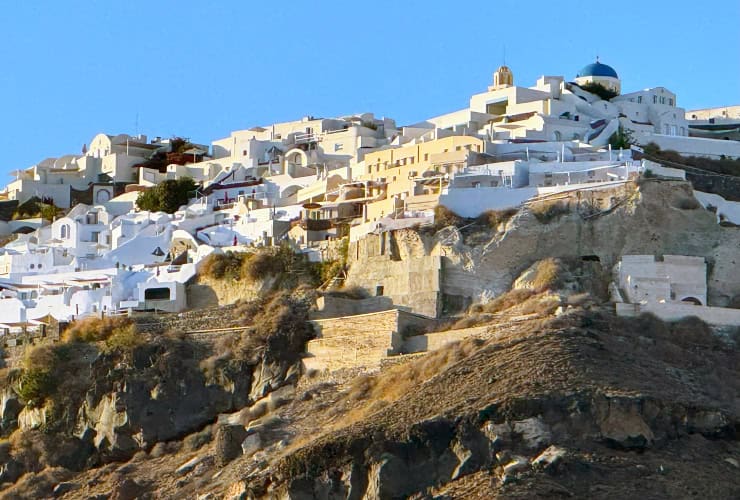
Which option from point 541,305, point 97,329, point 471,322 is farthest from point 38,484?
point 541,305

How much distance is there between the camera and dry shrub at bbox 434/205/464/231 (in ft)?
193

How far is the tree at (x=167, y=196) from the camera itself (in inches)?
2926

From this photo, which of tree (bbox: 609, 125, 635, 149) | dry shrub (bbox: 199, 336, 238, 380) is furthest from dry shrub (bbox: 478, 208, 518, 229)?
tree (bbox: 609, 125, 635, 149)

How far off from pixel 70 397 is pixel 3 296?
371 inches

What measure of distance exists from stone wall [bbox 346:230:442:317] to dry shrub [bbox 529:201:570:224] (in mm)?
2921

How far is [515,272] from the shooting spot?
5738 cm

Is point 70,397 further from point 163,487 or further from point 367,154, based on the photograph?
point 367,154

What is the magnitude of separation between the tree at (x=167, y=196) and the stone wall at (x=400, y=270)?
15195mm

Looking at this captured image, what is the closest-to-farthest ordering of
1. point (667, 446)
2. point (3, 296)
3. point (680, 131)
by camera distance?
point (667, 446) < point (3, 296) < point (680, 131)

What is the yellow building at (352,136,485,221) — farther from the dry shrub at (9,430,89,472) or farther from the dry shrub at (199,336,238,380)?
the dry shrub at (9,430,89,472)

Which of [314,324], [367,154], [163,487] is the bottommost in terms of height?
[163,487]

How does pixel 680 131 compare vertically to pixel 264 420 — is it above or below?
above

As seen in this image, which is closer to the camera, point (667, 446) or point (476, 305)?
point (667, 446)

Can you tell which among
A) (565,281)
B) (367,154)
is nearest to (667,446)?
(565,281)
